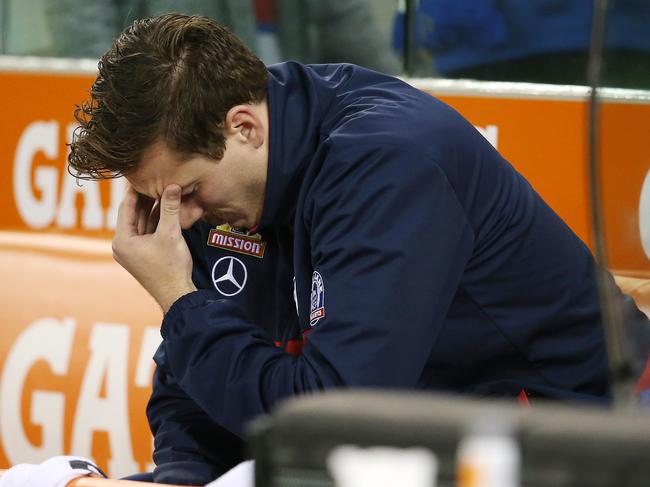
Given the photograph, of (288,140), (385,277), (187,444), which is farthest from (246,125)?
(187,444)

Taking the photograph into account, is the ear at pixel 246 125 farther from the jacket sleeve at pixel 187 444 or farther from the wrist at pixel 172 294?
the jacket sleeve at pixel 187 444

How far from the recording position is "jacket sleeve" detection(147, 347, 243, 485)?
1.55 metres

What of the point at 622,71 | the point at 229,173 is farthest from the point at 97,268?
the point at 622,71

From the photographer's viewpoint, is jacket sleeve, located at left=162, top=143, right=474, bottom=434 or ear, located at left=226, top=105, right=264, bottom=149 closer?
jacket sleeve, located at left=162, top=143, right=474, bottom=434

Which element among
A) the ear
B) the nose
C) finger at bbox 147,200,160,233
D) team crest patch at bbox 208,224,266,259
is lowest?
team crest patch at bbox 208,224,266,259

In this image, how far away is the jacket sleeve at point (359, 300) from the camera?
1267 mm

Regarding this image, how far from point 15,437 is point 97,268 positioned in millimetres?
396

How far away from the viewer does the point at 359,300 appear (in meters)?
1.27

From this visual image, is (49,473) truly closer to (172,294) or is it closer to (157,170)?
(172,294)

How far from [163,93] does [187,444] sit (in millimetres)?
504

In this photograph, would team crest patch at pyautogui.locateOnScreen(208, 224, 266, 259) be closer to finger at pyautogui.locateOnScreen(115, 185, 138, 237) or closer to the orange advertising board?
finger at pyautogui.locateOnScreen(115, 185, 138, 237)

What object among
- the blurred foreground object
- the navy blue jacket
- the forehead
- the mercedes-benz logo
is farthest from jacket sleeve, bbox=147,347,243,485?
the blurred foreground object

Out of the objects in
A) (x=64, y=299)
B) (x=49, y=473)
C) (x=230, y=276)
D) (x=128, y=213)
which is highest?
(x=128, y=213)

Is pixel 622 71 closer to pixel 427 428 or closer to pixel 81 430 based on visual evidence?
pixel 427 428
